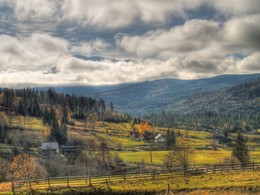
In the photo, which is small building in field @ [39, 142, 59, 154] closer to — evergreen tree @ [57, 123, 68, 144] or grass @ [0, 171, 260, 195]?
evergreen tree @ [57, 123, 68, 144]

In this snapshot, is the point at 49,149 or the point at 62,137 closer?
the point at 49,149

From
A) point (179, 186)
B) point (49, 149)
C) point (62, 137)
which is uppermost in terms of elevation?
point (179, 186)

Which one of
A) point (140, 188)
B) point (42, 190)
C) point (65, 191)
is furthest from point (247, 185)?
point (42, 190)

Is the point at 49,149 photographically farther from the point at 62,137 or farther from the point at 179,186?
the point at 179,186

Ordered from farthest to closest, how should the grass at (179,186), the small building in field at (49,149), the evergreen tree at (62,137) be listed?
the evergreen tree at (62,137), the small building in field at (49,149), the grass at (179,186)

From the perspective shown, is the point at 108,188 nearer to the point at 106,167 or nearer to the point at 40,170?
the point at 40,170

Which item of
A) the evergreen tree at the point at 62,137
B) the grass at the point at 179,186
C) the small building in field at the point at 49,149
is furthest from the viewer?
the evergreen tree at the point at 62,137

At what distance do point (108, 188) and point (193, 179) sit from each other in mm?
16051

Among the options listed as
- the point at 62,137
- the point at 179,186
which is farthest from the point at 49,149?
the point at 179,186

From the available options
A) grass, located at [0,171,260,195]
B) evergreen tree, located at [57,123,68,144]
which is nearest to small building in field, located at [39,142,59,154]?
evergreen tree, located at [57,123,68,144]

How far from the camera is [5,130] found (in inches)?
6555

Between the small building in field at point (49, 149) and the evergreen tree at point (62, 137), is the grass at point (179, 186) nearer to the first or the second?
the small building in field at point (49, 149)

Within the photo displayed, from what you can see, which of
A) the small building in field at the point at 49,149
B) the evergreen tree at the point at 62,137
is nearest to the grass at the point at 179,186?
the small building in field at the point at 49,149

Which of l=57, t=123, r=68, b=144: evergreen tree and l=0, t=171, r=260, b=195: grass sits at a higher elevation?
l=0, t=171, r=260, b=195: grass
